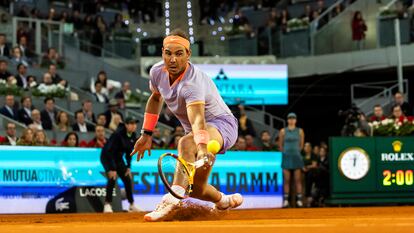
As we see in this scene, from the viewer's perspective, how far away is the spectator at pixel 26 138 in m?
18.2

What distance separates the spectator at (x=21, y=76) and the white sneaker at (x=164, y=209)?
1354 centimetres

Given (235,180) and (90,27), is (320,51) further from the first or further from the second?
(235,180)

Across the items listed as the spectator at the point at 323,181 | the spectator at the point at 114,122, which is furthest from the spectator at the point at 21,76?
the spectator at the point at 323,181

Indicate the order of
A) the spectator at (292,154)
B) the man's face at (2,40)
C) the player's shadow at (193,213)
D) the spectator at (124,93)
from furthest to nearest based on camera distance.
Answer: the spectator at (124,93)
the man's face at (2,40)
the spectator at (292,154)
the player's shadow at (193,213)

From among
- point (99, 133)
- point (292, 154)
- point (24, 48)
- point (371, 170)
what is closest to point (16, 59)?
point (24, 48)

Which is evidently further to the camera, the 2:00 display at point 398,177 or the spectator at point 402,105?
the spectator at point 402,105

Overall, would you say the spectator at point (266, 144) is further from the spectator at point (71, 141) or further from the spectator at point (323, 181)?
the spectator at point (71, 141)

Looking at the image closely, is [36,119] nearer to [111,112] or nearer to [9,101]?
[9,101]

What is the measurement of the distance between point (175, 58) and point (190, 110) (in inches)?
23.3

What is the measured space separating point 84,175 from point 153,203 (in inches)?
65.6

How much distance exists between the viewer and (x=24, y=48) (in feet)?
83.5

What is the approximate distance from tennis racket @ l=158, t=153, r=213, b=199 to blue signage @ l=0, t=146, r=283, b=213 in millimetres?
8153

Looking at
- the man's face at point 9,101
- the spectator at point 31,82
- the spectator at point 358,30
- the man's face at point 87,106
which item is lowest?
the man's face at point 87,106

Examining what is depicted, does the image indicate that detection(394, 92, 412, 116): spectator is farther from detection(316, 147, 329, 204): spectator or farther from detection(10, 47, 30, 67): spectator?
detection(10, 47, 30, 67): spectator
